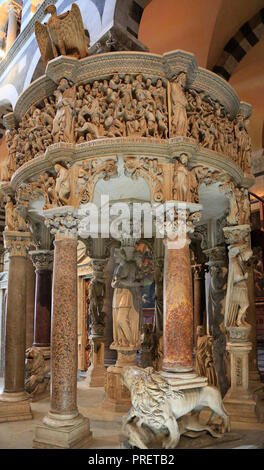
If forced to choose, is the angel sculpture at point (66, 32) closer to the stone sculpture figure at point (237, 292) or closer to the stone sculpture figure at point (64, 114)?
the stone sculpture figure at point (64, 114)

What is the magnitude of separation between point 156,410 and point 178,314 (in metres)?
1.25

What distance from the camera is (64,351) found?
18.4 feet

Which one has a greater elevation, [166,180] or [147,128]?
[147,128]

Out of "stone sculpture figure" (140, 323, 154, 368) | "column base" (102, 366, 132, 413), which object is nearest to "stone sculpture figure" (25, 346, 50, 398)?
"column base" (102, 366, 132, 413)

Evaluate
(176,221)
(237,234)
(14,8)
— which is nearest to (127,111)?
(176,221)

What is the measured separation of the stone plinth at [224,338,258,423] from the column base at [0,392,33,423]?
339 centimetres

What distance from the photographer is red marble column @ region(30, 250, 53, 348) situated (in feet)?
31.7

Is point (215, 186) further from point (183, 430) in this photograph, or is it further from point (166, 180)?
point (183, 430)

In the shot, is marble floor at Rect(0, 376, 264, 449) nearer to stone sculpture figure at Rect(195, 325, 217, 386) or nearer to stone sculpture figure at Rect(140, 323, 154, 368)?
stone sculpture figure at Rect(195, 325, 217, 386)

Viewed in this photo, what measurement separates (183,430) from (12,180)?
16.3 feet

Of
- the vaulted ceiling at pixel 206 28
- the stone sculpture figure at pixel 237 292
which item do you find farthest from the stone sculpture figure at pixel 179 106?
the vaulted ceiling at pixel 206 28

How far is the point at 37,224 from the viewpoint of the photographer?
9633 millimetres

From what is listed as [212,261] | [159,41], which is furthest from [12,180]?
[159,41]

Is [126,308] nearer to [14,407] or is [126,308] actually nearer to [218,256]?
[218,256]
